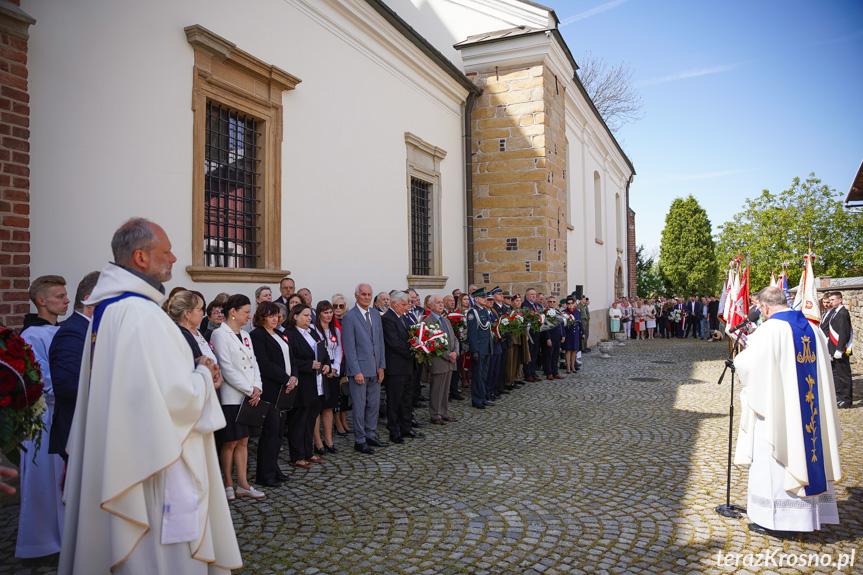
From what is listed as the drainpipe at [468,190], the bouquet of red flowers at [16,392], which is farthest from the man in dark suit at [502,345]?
the bouquet of red flowers at [16,392]

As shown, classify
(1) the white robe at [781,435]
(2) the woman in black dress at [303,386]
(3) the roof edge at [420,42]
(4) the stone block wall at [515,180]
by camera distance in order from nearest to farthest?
(1) the white robe at [781,435]
(2) the woman in black dress at [303,386]
(3) the roof edge at [420,42]
(4) the stone block wall at [515,180]

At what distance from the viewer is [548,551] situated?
4.02 metres

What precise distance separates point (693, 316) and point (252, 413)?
23.5 meters

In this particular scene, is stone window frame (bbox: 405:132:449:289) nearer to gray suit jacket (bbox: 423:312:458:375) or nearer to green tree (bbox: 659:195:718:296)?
gray suit jacket (bbox: 423:312:458:375)

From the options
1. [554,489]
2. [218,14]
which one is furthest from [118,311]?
[218,14]

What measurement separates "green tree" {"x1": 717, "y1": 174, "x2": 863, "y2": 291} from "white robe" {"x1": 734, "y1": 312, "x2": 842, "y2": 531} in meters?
22.7

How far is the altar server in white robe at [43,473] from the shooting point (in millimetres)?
3902

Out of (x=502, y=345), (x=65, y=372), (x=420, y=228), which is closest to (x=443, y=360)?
(x=502, y=345)

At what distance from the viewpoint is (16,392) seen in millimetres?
2756

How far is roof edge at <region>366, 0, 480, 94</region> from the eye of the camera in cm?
1032

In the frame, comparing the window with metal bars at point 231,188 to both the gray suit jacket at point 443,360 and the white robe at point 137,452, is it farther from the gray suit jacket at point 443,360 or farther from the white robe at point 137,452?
the white robe at point 137,452

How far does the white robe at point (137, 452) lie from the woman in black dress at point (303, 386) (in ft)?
10.4

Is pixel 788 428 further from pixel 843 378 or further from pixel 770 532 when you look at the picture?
pixel 843 378

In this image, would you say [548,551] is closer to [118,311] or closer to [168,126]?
[118,311]
